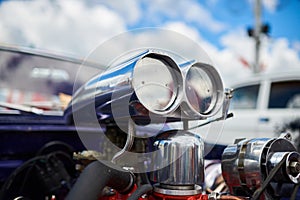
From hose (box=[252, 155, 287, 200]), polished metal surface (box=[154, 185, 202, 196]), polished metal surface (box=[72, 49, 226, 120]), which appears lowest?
polished metal surface (box=[154, 185, 202, 196])

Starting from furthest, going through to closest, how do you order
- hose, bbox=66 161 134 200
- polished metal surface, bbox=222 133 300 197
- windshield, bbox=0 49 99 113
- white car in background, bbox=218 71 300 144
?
white car in background, bbox=218 71 300 144 < windshield, bbox=0 49 99 113 < polished metal surface, bbox=222 133 300 197 < hose, bbox=66 161 134 200

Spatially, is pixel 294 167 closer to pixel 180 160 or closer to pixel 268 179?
pixel 268 179

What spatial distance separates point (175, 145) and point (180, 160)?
0.04m

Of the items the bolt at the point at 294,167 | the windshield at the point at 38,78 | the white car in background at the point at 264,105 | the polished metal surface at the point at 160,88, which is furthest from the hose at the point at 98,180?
the white car in background at the point at 264,105

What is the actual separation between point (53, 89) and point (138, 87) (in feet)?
5.01

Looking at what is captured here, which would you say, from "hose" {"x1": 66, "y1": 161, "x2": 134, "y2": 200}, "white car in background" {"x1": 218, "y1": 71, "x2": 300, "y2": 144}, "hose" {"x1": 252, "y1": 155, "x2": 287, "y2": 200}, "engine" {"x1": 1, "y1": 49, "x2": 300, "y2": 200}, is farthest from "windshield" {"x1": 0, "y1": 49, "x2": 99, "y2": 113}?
"white car in background" {"x1": 218, "y1": 71, "x2": 300, "y2": 144}

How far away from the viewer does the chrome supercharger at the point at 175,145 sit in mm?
871

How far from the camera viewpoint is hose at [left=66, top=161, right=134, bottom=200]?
794 mm

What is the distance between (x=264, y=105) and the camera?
4.59m

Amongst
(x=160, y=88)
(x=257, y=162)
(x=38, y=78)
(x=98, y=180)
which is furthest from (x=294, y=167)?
(x=38, y=78)

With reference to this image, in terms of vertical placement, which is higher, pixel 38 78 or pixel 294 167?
pixel 38 78

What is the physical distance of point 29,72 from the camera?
2191 millimetres

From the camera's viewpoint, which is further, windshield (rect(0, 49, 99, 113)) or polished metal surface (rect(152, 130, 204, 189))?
windshield (rect(0, 49, 99, 113))

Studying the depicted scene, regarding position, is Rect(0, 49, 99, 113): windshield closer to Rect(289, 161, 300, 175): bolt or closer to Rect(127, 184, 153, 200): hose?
Rect(127, 184, 153, 200): hose
